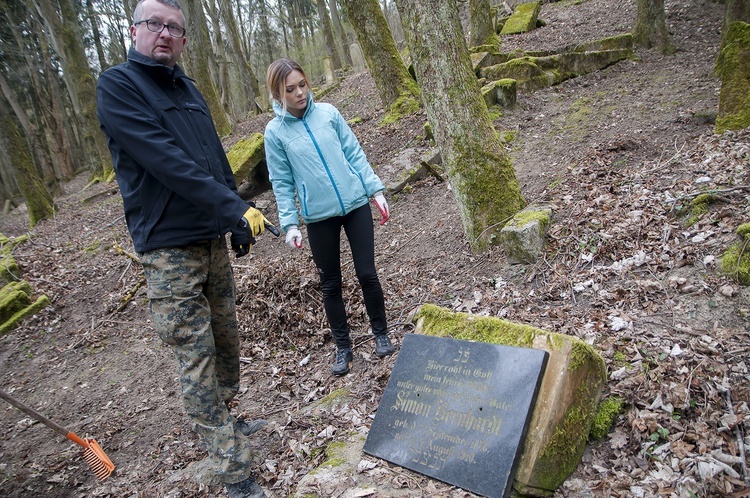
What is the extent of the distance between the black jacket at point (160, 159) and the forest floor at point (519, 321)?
1.55 m

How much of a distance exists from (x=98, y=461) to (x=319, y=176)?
2.63 metres

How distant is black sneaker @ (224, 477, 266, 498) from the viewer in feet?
8.52

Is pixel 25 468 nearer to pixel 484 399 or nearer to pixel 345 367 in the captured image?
pixel 345 367

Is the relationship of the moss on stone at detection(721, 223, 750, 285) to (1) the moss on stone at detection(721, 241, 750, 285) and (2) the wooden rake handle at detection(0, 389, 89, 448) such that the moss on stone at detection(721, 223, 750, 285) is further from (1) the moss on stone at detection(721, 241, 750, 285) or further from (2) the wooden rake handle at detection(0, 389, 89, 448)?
(2) the wooden rake handle at detection(0, 389, 89, 448)

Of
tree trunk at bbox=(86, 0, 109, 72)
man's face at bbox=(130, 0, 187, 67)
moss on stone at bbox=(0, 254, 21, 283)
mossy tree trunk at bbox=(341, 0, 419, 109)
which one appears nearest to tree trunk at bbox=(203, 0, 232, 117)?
tree trunk at bbox=(86, 0, 109, 72)

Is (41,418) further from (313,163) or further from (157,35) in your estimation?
(157,35)

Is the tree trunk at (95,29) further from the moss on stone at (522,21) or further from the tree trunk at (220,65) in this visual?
the moss on stone at (522,21)

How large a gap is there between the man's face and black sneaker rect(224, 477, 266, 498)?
7.84ft

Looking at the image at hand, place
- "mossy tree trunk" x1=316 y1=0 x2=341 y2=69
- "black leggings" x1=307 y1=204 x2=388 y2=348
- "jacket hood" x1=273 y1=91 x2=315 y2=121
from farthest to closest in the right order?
"mossy tree trunk" x1=316 y1=0 x2=341 y2=69 → "black leggings" x1=307 y1=204 x2=388 y2=348 → "jacket hood" x1=273 y1=91 x2=315 y2=121

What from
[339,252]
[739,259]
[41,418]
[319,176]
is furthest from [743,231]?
[41,418]

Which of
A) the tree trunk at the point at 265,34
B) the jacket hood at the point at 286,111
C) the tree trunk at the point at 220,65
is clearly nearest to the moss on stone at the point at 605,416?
the jacket hood at the point at 286,111

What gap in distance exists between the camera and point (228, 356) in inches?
119

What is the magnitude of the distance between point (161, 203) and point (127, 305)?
4.50 m

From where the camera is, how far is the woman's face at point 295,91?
3098 millimetres
